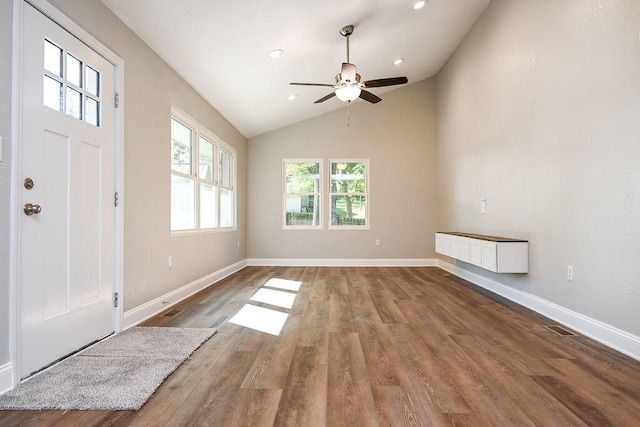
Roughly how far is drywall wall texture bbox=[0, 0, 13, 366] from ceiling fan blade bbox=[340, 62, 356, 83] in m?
2.66

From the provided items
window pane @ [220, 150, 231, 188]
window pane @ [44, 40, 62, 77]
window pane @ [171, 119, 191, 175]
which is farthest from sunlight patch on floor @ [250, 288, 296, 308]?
window pane @ [44, 40, 62, 77]

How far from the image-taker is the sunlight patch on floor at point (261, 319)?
2.65 m

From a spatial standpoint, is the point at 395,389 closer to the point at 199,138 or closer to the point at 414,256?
the point at 199,138

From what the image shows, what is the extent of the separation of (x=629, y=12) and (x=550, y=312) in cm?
239

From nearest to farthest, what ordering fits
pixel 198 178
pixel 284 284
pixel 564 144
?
pixel 564 144
pixel 198 178
pixel 284 284

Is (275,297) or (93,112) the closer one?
(93,112)

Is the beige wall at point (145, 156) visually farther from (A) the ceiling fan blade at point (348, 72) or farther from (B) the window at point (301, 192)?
(B) the window at point (301, 192)

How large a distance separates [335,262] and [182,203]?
3327 mm

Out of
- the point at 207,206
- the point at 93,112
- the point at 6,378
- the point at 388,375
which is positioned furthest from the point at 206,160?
the point at 388,375

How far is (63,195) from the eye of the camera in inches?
80.0

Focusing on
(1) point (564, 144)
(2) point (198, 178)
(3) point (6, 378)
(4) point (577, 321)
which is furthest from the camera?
(2) point (198, 178)

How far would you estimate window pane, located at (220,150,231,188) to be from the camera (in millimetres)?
5152

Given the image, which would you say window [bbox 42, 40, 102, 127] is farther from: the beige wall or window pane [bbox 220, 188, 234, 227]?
window pane [bbox 220, 188, 234, 227]

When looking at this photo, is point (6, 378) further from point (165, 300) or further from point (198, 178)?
point (198, 178)
